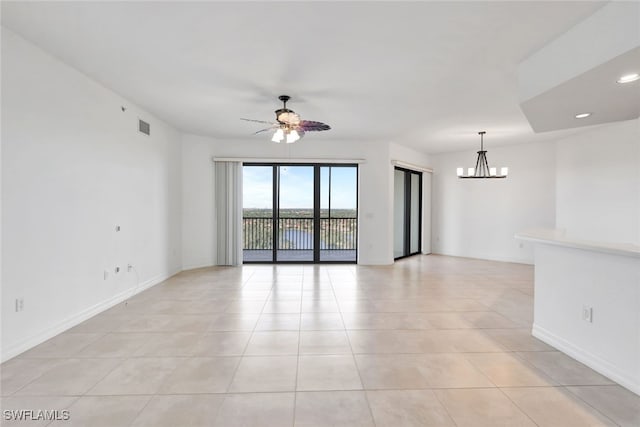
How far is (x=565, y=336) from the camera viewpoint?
2.63 metres

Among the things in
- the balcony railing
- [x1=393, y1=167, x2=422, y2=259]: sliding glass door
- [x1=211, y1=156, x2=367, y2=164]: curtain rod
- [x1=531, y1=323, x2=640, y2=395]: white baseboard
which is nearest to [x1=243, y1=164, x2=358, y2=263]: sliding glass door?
the balcony railing

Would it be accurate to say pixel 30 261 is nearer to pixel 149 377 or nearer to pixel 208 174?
pixel 149 377

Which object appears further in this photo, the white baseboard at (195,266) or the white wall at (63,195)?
Answer: the white baseboard at (195,266)

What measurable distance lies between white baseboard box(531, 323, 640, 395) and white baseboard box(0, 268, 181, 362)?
464cm

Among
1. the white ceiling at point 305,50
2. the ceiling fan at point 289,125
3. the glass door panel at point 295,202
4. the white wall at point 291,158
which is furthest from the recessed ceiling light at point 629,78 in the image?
the glass door panel at point 295,202

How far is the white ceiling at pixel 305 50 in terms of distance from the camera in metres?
2.16

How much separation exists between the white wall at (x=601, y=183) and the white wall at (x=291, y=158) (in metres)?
3.29

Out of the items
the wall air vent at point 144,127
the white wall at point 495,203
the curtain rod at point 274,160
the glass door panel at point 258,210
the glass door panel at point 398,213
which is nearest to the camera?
the wall air vent at point 144,127

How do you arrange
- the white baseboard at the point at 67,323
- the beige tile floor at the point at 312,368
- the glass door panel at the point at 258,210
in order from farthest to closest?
the glass door panel at the point at 258,210
the white baseboard at the point at 67,323
the beige tile floor at the point at 312,368

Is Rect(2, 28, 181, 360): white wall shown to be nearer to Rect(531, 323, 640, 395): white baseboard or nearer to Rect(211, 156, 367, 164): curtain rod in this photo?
Rect(211, 156, 367, 164): curtain rod

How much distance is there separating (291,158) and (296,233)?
164cm

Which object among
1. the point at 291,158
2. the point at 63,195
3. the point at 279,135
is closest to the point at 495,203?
the point at 291,158

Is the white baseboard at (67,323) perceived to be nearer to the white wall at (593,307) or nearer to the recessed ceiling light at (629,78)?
the white wall at (593,307)

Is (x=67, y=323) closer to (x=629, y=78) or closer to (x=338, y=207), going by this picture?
(x=338, y=207)
